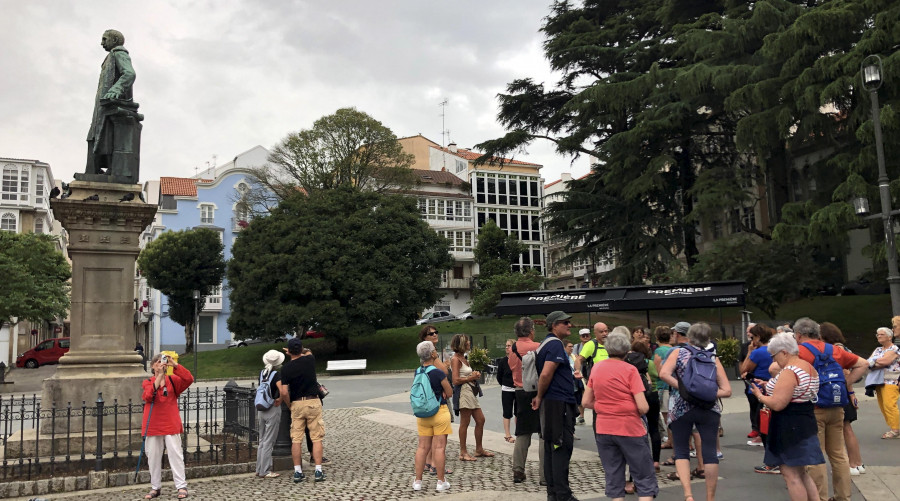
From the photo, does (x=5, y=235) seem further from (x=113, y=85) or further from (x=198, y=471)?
(x=198, y=471)

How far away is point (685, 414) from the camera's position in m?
6.48

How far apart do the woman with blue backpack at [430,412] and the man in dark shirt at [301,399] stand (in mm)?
1491

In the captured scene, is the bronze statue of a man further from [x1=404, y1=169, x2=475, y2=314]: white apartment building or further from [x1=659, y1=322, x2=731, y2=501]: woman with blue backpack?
[x1=404, y1=169, x2=475, y2=314]: white apartment building

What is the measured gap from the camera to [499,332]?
3872 centimetres

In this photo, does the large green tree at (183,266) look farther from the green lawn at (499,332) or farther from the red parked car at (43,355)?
the green lawn at (499,332)

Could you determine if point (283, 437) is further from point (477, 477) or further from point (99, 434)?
point (477, 477)

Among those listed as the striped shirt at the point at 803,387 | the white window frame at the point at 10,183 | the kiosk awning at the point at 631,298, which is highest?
the white window frame at the point at 10,183

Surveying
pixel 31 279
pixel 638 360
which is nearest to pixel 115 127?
pixel 638 360

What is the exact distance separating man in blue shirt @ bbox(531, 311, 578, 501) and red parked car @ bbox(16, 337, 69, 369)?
4393cm

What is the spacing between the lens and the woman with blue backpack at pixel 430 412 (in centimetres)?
785

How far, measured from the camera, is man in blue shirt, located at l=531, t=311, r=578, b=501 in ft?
22.0

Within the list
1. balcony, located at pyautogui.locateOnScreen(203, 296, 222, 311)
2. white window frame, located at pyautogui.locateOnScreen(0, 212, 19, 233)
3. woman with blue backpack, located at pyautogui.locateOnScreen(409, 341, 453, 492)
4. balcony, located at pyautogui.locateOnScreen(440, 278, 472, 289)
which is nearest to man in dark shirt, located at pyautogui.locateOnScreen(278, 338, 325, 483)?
woman with blue backpack, located at pyautogui.locateOnScreen(409, 341, 453, 492)

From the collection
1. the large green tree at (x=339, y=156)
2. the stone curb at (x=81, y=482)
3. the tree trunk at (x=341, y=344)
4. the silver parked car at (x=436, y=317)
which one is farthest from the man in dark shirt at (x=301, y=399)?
the silver parked car at (x=436, y=317)

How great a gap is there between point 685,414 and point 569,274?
63063 millimetres
